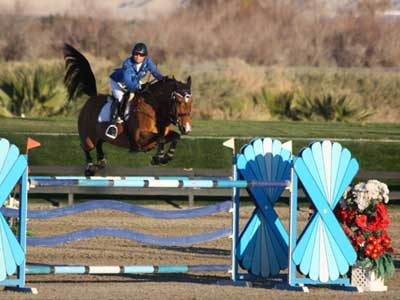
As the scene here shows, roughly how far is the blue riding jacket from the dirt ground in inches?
71.4

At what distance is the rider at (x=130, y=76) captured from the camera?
1255 centimetres

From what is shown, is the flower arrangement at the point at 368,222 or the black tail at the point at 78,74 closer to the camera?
the flower arrangement at the point at 368,222

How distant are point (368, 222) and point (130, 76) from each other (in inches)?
127

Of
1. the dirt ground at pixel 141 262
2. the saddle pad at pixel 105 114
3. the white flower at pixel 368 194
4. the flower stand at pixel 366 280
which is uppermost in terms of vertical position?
the saddle pad at pixel 105 114

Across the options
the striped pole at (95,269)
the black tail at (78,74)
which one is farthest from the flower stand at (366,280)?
the black tail at (78,74)

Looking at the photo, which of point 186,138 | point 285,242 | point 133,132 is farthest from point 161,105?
point 186,138

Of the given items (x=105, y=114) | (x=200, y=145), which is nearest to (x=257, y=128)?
(x=200, y=145)

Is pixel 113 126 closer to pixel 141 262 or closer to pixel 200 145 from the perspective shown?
pixel 141 262

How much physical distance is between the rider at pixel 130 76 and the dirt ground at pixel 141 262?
4.60ft

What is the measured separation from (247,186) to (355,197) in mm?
1018

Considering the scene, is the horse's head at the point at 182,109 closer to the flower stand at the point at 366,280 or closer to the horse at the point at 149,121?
the horse at the point at 149,121

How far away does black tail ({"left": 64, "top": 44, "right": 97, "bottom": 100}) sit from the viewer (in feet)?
44.8

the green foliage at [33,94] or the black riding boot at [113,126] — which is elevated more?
the green foliage at [33,94]

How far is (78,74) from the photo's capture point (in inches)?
541
